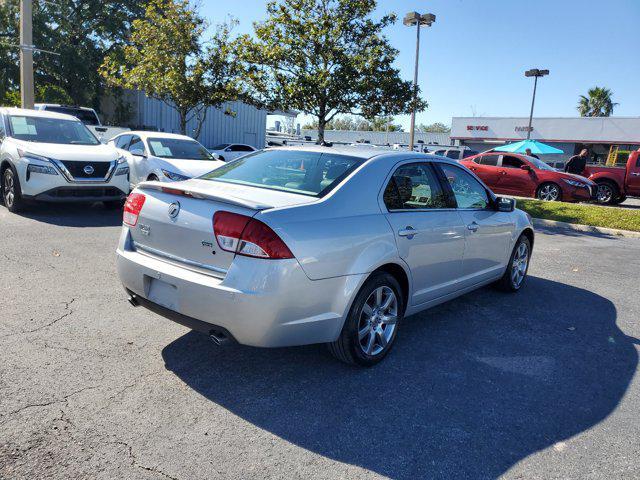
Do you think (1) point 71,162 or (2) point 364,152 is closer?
(2) point 364,152

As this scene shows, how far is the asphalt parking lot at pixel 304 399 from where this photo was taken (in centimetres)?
268

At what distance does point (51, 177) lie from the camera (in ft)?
27.7

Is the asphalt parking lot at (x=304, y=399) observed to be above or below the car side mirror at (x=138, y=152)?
below

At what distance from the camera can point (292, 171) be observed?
4.06 m

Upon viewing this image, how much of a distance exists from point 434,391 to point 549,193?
13.8 metres

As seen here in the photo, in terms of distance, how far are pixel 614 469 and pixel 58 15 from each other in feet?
109

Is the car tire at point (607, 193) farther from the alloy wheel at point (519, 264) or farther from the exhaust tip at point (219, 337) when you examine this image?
the exhaust tip at point (219, 337)

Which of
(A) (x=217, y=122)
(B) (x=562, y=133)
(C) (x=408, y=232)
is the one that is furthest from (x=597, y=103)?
(C) (x=408, y=232)

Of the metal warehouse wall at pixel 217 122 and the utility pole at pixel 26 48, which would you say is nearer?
the utility pole at pixel 26 48

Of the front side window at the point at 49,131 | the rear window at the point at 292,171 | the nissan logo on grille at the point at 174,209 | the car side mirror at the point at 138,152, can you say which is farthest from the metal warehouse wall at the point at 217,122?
the nissan logo on grille at the point at 174,209

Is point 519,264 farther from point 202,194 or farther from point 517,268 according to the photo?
point 202,194

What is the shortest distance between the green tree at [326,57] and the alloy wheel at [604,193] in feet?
25.4

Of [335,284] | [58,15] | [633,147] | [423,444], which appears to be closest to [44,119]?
[335,284]

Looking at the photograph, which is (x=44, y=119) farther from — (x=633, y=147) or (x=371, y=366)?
(x=633, y=147)
